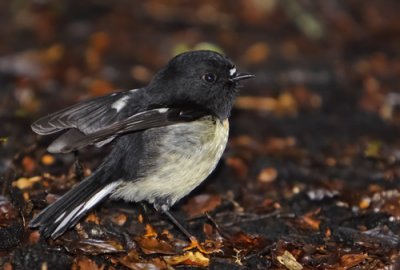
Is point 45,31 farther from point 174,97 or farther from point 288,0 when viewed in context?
point 174,97

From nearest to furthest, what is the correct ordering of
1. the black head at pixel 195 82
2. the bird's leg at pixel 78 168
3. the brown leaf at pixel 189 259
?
1. the brown leaf at pixel 189 259
2. the black head at pixel 195 82
3. the bird's leg at pixel 78 168

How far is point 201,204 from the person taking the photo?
6.74 metres

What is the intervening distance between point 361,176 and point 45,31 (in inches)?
203

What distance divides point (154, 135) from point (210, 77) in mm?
804

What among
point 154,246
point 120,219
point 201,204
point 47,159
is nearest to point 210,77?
point 201,204

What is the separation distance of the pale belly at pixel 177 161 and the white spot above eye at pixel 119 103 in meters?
0.56

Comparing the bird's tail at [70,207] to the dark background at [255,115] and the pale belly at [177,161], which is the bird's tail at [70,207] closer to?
the dark background at [255,115]

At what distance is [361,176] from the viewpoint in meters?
7.60

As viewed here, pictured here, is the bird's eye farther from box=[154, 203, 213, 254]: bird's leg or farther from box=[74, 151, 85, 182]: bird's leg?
box=[74, 151, 85, 182]: bird's leg

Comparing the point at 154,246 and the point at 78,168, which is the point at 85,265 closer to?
the point at 154,246

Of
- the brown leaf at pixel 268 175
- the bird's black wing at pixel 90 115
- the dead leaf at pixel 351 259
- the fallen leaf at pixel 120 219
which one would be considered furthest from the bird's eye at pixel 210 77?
the dead leaf at pixel 351 259

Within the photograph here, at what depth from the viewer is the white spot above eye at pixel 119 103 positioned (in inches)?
248

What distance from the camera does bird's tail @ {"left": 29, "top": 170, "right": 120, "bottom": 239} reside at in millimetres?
5395

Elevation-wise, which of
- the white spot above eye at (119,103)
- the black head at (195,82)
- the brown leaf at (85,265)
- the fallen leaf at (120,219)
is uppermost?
the black head at (195,82)
